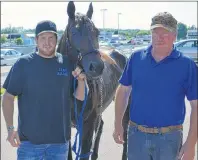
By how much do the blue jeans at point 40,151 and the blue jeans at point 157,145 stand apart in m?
0.69

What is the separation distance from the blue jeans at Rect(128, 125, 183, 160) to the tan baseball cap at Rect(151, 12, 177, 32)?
3.02 ft

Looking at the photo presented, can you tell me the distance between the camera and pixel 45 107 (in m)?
Answer: 3.21

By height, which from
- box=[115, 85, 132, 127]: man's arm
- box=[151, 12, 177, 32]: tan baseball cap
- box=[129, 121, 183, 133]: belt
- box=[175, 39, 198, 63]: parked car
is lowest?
box=[175, 39, 198, 63]: parked car

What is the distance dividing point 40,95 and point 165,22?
1.25m

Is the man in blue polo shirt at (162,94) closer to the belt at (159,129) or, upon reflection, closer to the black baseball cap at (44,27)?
the belt at (159,129)

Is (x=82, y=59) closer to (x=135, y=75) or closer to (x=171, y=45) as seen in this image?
(x=135, y=75)

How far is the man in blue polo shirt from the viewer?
3168 millimetres

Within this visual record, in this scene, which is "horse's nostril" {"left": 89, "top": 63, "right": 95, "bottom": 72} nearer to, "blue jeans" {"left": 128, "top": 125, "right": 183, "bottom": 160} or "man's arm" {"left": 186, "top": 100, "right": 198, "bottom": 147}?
"blue jeans" {"left": 128, "top": 125, "right": 183, "bottom": 160}

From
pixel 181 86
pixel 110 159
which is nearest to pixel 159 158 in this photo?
pixel 181 86

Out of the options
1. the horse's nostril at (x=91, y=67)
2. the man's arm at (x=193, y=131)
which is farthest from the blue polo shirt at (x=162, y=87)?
the horse's nostril at (x=91, y=67)

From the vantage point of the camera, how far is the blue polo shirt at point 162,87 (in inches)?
125

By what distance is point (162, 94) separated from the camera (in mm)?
3215

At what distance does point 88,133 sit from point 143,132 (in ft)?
5.16

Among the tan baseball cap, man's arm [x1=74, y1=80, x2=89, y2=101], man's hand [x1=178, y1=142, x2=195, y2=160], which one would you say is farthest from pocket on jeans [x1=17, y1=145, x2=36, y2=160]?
the tan baseball cap
